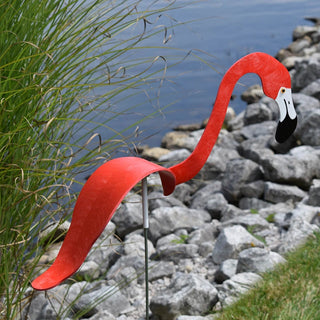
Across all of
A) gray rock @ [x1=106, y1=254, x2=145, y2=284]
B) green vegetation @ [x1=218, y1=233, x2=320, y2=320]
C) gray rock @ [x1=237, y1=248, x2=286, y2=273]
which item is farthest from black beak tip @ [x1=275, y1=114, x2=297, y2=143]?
gray rock @ [x1=106, y1=254, x2=145, y2=284]

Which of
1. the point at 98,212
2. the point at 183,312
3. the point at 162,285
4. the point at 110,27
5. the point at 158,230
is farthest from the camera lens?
the point at 158,230

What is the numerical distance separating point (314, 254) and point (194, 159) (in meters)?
1.29

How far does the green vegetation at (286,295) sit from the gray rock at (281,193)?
4.29ft

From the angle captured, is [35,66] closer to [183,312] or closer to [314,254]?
[183,312]

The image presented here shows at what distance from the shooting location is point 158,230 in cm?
350

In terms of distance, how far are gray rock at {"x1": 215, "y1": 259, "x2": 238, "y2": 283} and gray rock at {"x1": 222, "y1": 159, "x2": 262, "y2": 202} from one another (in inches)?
52.4

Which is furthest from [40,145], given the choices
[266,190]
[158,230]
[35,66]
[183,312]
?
[266,190]

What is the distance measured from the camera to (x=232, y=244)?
2922 millimetres

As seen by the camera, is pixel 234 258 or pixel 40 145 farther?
pixel 234 258

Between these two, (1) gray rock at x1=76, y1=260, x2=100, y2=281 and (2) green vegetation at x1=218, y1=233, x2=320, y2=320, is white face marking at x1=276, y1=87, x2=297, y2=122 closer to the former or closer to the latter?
(2) green vegetation at x1=218, y1=233, x2=320, y2=320

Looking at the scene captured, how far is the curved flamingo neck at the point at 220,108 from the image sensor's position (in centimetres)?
152

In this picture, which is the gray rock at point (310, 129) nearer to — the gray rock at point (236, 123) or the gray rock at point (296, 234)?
the gray rock at point (236, 123)

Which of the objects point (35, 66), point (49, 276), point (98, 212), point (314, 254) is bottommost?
point (314, 254)

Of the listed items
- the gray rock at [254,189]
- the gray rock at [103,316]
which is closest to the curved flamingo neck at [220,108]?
the gray rock at [103,316]
